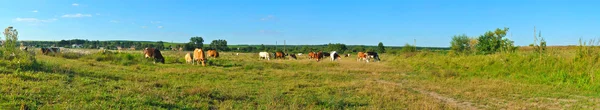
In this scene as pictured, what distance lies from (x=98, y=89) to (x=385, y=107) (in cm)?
483

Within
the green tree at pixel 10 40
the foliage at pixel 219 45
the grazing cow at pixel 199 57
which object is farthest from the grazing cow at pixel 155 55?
the foliage at pixel 219 45

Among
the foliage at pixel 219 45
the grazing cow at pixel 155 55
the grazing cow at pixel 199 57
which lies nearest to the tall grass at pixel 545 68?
the grazing cow at pixel 199 57

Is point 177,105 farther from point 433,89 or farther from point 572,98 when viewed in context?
point 572,98

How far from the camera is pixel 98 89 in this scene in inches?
261

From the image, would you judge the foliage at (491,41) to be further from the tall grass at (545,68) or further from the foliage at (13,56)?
the foliage at (13,56)

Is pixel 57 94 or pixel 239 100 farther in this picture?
pixel 239 100

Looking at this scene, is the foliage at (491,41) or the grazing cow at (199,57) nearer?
the grazing cow at (199,57)

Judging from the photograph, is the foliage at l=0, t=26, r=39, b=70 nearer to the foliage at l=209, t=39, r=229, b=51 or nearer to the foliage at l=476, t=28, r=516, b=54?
the foliage at l=476, t=28, r=516, b=54

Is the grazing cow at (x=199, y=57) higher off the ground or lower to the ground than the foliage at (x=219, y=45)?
lower

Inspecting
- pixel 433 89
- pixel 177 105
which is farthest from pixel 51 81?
pixel 433 89

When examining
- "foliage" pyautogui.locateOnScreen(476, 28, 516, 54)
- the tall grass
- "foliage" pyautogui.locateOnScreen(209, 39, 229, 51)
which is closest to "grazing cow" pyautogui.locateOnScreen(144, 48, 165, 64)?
the tall grass

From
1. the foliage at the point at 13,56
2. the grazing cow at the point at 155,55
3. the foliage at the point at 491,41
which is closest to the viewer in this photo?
the foliage at the point at 13,56

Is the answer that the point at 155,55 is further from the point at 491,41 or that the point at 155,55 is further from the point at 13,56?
the point at 491,41

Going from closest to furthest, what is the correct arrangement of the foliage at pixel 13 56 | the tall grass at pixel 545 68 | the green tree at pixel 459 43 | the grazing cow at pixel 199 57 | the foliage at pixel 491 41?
the foliage at pixel 13 56 → the tall grass at pixel 545 68 → the grazing cow at pixel 199 57 → the foliage at pixel 491 41 → the green tree at pixel 459 43
